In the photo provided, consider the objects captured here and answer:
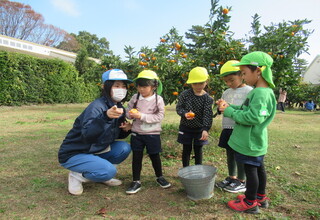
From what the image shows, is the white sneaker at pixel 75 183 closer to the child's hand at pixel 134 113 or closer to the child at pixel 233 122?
the child's hand at pixel 134 113

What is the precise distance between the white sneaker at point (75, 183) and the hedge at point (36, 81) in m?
10.8

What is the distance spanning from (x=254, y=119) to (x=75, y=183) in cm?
203

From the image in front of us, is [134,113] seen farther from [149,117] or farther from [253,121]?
[253,121]

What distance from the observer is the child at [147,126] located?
2.71 meters

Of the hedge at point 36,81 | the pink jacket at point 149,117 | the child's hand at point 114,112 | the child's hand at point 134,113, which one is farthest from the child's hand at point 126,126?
the hedge at point 36,81

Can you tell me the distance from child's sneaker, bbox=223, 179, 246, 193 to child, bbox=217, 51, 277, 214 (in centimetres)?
40

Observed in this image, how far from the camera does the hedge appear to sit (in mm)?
11252

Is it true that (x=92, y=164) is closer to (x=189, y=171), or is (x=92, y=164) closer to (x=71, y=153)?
(x=71, y=153)

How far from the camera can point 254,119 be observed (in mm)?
2033

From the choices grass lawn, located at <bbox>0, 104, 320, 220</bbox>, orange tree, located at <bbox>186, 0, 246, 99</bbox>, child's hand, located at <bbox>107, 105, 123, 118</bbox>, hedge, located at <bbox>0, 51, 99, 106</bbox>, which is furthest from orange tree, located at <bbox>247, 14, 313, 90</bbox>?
hedge, located at <bbox>0, 51, 99, 106</bbox>

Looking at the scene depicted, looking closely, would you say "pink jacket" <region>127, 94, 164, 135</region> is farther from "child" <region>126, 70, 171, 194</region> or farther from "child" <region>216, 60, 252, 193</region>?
"child" <region>216, 60, 252, 193</region>

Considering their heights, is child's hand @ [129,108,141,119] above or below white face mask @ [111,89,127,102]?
below

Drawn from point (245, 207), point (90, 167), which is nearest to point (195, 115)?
point (245, 207)

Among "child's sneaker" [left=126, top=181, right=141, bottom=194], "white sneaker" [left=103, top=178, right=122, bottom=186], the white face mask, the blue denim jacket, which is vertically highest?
the white face mask
